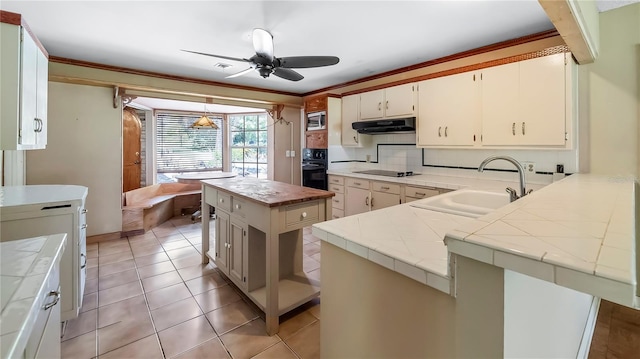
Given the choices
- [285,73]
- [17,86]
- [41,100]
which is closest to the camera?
[17,86]

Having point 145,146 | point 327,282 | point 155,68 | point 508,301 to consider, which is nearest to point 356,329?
point 327,282

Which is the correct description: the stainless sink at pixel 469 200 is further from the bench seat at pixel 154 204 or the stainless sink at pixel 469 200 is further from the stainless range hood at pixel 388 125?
the bench seat at pixel 154 204

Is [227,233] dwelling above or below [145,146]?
below

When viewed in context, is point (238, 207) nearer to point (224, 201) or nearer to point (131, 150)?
point (224, 201)

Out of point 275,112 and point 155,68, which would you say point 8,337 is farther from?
point 275,112

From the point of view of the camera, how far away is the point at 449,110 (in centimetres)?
320

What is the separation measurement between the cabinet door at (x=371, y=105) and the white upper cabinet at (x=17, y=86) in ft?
11.1

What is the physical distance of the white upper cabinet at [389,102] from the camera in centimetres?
358

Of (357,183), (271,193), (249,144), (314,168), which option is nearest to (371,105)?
(357,183)

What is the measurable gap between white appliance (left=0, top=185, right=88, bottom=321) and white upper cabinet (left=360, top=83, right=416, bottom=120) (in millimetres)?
3332

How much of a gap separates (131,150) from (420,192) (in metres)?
5.09

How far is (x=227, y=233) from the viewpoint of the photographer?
253 cm

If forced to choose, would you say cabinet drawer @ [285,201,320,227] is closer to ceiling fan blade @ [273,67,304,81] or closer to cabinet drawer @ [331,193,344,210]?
ceiling fan blade @ [273,67,304,81]

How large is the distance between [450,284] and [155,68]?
14.2 feet
